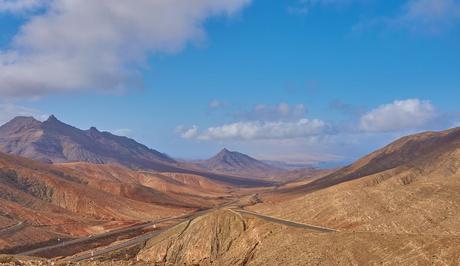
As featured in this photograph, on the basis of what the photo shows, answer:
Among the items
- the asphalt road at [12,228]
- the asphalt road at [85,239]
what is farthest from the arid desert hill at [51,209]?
the asphalt road at [85,239]

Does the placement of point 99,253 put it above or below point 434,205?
below

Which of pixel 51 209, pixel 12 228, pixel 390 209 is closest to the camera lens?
pixel 390 209

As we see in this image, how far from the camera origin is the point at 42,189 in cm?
18500

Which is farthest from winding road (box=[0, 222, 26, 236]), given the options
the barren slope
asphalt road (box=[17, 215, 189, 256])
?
the barren slope

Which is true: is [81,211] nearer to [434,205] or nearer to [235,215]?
[235,215]

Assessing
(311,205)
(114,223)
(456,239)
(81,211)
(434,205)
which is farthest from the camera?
(81,211)

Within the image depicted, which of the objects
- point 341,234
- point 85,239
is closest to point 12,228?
point 85,239

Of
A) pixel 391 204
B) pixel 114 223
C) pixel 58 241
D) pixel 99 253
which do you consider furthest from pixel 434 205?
pixel 114 223

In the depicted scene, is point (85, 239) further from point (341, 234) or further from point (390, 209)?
point (341, 234)

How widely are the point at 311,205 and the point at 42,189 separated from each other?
394 ft

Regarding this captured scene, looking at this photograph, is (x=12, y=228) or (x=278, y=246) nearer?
(x=278, y=246)

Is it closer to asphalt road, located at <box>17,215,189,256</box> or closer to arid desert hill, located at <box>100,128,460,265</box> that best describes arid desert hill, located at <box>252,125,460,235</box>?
arid desert hill, located at <box>100,128,460,265</box>

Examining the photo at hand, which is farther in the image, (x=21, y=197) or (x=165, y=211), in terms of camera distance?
(x=165, y=211)

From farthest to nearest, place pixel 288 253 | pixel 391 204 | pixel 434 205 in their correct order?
pixel 391 204 < pixel 434 205 < pixel 288 253
